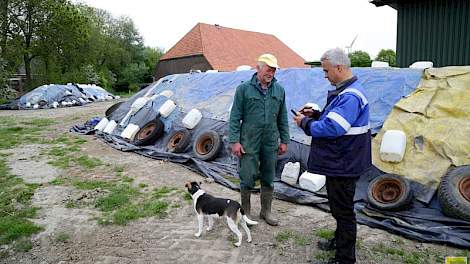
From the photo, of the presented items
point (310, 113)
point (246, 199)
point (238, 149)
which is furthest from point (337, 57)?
point (246, 199)

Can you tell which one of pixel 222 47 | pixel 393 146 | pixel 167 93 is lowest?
A: pixel 393 146

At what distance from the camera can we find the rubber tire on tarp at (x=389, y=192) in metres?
4.39

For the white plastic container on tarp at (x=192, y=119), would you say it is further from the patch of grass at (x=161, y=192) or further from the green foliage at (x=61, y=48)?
the green foliage at (x=61, y=48)

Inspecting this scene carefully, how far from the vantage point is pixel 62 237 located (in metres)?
3.95

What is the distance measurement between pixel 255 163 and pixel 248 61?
30.7 metres

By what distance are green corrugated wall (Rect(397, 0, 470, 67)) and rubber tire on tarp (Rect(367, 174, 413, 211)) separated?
4570 millimetres

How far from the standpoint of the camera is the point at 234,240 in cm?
379

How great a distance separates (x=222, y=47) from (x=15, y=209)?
29493 millimetres

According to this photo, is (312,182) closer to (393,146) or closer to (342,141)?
(393,146)

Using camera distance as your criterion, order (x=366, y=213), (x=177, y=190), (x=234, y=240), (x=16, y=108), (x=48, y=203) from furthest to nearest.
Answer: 1. (x=16, y=108)
2. (x=177, y=190)
3. (x=48, y=203)
4. (x=366, y=213)
5. (x=234, y=240)

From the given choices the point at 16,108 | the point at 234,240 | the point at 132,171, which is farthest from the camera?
the point at 16,108

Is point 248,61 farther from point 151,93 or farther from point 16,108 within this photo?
point 151,93

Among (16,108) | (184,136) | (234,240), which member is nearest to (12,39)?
(16,108)

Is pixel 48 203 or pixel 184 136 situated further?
pixel 184 136
